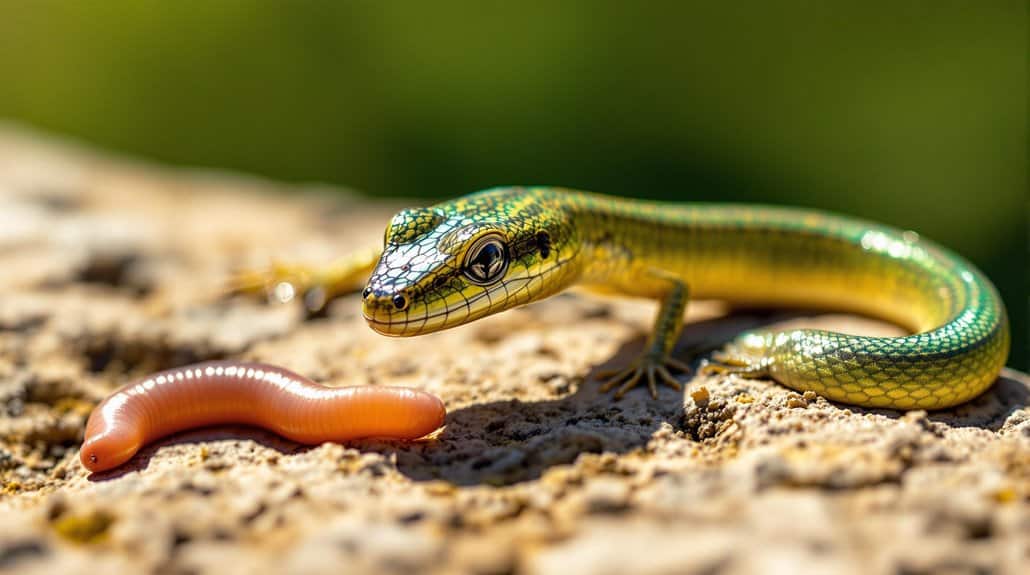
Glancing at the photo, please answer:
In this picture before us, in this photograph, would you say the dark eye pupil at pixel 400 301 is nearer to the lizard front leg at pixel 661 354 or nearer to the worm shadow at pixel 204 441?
the worm shadow at pixel 204 441

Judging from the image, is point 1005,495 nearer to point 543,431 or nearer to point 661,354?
point 543,431

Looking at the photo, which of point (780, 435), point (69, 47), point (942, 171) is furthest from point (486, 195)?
point (69, 47)

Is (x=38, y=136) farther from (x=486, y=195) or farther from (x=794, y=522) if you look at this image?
(x=794, y=522)

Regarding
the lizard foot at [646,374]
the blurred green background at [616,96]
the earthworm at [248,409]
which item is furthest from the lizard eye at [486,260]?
the blurred green background at [616,96]

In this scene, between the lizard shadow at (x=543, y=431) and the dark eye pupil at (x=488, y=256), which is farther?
the dark eye pupil at (x=488, y=256)

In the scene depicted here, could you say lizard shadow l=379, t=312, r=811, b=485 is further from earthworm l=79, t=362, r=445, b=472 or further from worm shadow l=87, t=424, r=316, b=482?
worm shadow l=87, t=424, r=316, b=482
